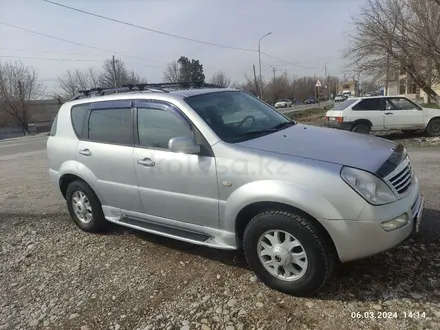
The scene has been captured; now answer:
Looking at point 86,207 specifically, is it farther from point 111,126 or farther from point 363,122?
point 363,122

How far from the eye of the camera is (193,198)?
3227 millimetres

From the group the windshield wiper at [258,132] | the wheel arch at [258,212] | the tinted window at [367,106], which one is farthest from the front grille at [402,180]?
the tinted window at [367,106]

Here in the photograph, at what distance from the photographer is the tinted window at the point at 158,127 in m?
3.37

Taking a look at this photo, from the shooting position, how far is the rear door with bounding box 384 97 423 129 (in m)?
11.2

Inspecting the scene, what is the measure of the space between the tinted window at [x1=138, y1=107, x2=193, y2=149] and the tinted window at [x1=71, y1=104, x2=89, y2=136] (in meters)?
1.06

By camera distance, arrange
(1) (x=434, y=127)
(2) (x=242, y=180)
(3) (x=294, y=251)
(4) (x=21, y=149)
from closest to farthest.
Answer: (3) (x=294, y=251) < (2) (x=242, y=180) < (1) (x=434, y=127) < (4) (x=21, y=149)

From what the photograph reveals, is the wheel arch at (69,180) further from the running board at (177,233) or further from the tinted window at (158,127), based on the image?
the tinted window at (158,127)

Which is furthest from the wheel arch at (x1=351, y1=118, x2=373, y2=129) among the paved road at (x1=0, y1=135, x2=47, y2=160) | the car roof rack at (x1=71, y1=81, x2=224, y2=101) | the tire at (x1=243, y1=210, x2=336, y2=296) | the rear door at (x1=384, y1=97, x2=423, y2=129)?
the paved road at (x1=0, y1=135, x2=47, y2=160)

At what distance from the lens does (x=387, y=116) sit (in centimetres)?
1123

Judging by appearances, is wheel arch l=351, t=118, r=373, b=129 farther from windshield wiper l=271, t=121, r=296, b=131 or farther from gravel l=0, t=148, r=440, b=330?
windshield wiper l=271, t=121, r=296, b=131

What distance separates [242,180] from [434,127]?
11.0 metres

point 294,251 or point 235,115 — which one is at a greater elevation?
point 235,115

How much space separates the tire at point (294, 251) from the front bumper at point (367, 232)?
0.37 ft

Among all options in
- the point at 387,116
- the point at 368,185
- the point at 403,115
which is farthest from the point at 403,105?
the point at 368,185
